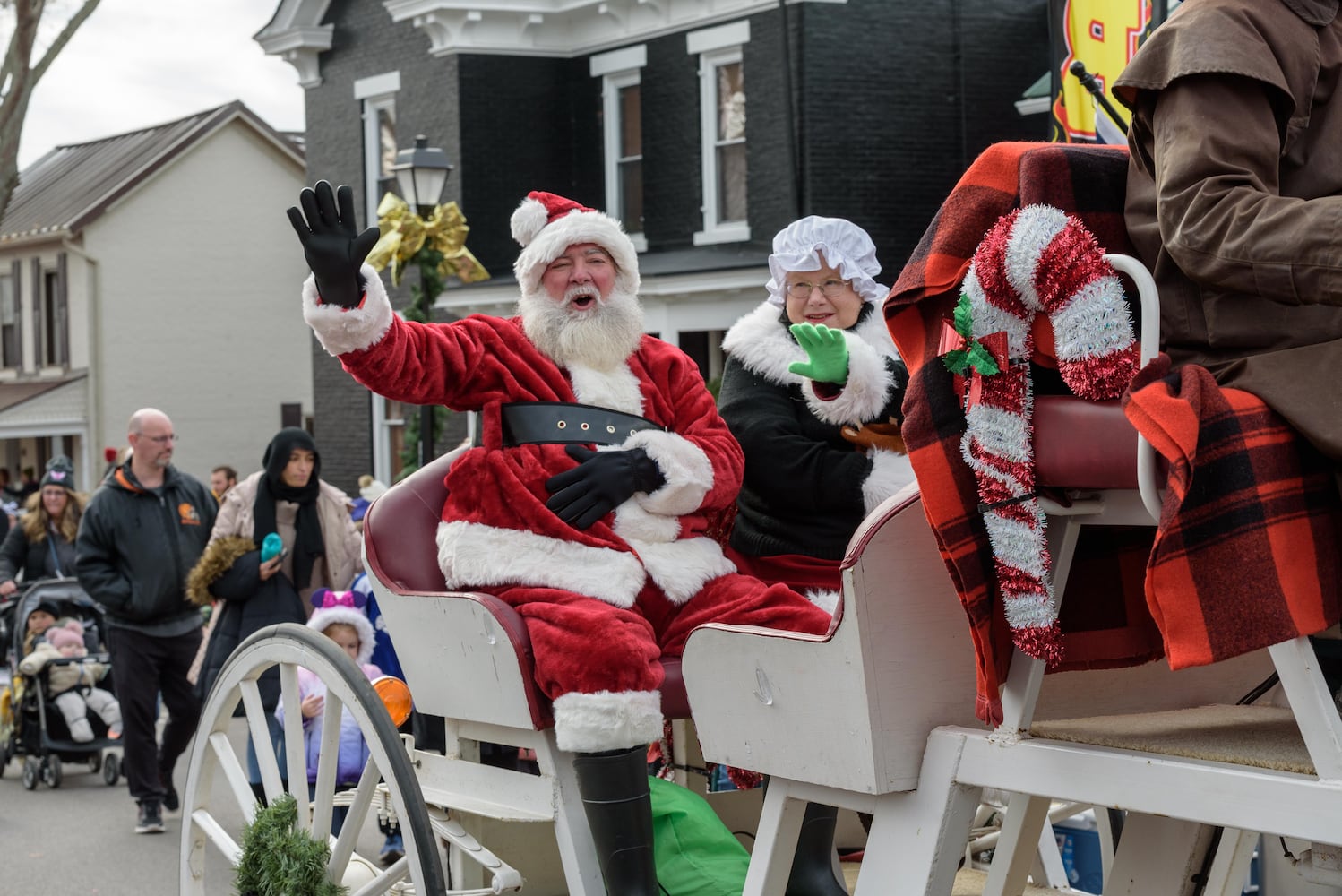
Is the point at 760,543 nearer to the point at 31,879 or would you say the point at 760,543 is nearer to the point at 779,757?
the point at 779,757

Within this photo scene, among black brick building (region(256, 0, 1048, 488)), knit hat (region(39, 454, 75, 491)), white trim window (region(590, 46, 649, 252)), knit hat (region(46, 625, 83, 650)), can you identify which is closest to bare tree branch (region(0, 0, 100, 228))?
black brick building (region(256, 0, 1048, 488))

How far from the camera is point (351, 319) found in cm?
400

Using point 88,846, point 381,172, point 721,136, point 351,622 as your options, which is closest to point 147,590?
point 88,846

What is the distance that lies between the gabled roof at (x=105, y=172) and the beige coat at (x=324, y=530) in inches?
1018

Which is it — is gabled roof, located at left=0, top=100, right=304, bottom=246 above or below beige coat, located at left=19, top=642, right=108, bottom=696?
above

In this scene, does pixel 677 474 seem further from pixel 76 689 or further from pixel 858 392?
pixel 76 689

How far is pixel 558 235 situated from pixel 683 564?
100 centimetres

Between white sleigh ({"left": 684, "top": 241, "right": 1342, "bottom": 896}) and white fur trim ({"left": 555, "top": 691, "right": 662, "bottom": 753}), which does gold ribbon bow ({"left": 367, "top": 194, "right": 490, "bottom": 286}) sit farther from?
white sleigh ({"left": 684, "top": 241, "right": 1342, "bottom": 896})

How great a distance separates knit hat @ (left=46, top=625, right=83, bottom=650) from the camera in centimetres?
1038

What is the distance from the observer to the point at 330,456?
2273 cm

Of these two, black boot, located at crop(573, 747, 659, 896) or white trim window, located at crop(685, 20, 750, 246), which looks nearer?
black boot, located at crop(573, 747, 659, 896)

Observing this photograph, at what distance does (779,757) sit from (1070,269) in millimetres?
1128

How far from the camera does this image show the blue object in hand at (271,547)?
814 centimetres

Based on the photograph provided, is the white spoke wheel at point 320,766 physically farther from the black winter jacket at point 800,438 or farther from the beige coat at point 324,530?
the beige coat at point 324,530
